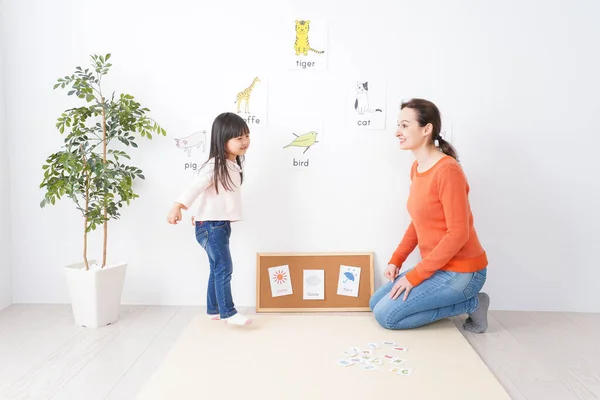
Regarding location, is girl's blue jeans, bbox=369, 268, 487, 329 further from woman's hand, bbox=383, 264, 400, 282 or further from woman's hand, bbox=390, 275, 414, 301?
woman's hand, bbox=383, 264, 400, 282

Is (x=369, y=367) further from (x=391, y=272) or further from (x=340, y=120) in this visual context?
(x=340, y=120)

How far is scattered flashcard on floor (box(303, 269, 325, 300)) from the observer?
10.2 ft

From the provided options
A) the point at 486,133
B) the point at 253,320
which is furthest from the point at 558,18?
the point at 253,320

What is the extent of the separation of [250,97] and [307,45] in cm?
42

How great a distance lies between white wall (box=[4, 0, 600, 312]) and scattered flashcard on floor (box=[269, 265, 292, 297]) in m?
0.12

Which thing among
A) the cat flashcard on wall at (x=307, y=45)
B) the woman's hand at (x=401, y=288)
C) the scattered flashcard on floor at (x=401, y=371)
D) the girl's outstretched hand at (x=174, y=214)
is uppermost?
the cat flashcard on wall at (x=307, y=45)

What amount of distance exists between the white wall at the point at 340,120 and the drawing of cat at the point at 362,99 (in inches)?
4.1

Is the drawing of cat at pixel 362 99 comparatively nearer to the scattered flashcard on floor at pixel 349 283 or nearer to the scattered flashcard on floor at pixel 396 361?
the scattered flashcard on floor at pixel 349 283

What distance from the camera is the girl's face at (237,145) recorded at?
2736 mm

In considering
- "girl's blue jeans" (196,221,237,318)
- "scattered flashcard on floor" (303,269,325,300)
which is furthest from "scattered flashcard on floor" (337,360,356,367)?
"scattered flashcard on floor" (303,269,325,300)

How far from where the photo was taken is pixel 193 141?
3107 mm

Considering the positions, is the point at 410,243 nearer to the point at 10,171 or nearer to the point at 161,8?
the point at 161,8

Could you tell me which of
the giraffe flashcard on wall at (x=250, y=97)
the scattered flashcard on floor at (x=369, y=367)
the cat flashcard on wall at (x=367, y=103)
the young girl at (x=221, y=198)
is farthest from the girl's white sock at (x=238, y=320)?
the cat flashcard on wall at (x=367, y=103)

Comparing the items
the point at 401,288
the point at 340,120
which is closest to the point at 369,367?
the point at 401,288
